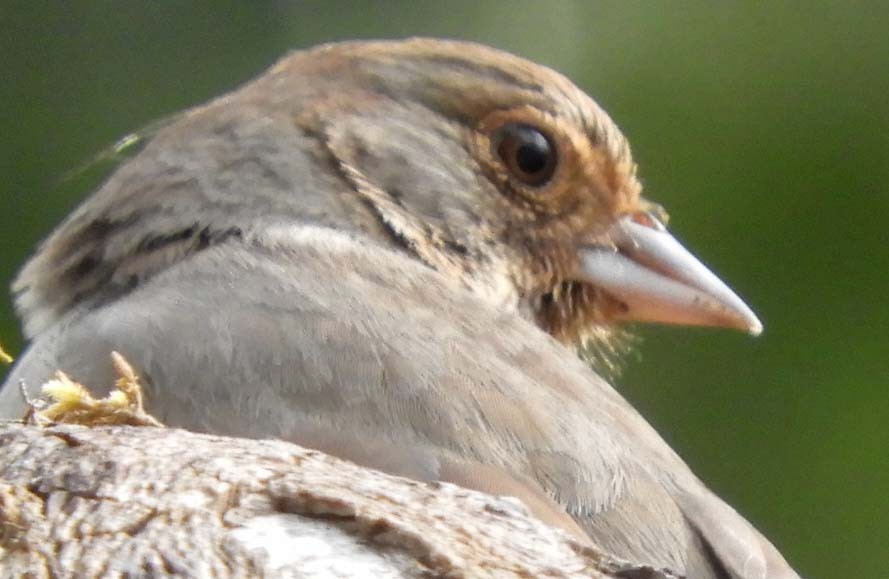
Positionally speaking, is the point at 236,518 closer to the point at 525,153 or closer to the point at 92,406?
the point at 92,406

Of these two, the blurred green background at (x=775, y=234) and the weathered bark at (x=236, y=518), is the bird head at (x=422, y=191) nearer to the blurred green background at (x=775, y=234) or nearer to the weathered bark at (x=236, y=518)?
the weathered bark at (x=236, y=518)

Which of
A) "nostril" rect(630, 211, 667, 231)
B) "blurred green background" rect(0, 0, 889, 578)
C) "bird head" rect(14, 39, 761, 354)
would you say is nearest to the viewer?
"bird head" rect(14, 39, 761, 354)

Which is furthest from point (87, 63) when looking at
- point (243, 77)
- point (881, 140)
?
point (881, 140)

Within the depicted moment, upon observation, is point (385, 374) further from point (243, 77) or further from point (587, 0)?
point (243, 77)

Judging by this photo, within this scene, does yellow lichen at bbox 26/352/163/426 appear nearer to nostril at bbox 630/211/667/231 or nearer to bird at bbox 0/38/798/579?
bird at bbox 0/38/798/579

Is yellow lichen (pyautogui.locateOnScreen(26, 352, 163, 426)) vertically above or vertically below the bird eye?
below

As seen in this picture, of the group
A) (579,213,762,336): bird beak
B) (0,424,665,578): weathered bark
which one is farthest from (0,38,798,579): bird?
(0,424,665,578): weathered bark

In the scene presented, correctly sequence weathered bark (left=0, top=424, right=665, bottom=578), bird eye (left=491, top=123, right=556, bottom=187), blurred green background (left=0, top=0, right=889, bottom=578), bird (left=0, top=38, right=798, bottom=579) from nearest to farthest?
weathered bark (left=0, top=424, right=665, bottom=578), bird (left=0, top=38, right=798, bottom=579), bird eye (left=491, top=123, right=556, bottom=187), blurred green background (left=0, top=0, right=889, bottom=578)

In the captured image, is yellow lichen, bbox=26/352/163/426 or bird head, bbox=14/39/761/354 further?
bird head, bbox=14/39/761/354

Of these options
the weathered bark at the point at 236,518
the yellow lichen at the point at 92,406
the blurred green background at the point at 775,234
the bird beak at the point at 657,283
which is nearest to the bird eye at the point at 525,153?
the bird beak at the point at 657,283
